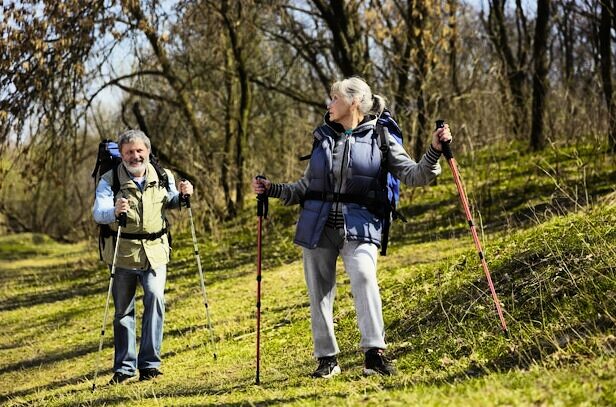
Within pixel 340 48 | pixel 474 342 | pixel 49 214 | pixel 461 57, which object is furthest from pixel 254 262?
pixel 461 57

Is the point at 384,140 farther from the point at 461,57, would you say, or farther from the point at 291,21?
the point at 461,57

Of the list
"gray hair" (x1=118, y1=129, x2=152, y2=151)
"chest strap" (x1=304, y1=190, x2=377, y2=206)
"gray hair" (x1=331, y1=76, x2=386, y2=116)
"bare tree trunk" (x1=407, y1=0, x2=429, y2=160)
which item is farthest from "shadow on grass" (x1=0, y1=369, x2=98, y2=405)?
"bare tree trunk" (x1=407, y1=0, x2=429, y2=160)

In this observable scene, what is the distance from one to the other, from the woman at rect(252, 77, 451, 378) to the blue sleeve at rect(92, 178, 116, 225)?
1.88 m

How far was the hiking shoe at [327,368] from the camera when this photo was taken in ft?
18.7

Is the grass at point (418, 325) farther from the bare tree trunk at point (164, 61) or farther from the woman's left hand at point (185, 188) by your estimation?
the bare tree trunk at point (164, 61)

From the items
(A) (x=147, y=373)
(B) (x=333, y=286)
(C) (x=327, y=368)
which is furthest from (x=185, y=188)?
(C) (x=327, y=368)

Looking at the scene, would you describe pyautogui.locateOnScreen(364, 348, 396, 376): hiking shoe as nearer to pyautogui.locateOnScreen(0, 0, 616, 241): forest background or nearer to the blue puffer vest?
the blue puffer vest

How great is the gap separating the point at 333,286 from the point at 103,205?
2223 millimetres

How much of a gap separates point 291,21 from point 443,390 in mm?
16775

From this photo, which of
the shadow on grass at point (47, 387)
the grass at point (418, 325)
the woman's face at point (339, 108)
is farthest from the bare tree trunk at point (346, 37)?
the woman's face at point (339, 108)

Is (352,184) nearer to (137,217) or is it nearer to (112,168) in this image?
(137,217)

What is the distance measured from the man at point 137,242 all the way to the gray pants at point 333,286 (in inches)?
74.3

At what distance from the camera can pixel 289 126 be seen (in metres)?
23.9

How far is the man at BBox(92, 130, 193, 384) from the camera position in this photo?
22.6ft
